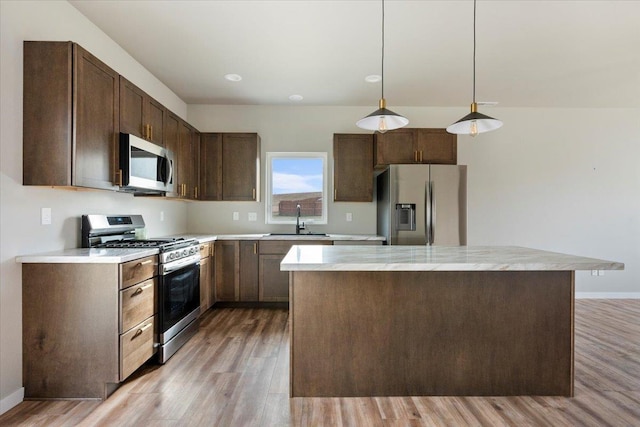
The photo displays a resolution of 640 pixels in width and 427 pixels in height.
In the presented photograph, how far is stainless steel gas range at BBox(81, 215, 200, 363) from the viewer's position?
2.55 meters

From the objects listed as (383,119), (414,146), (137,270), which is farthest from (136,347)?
(414,146)

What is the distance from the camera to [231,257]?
396cm

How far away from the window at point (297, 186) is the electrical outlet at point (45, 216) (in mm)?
2608

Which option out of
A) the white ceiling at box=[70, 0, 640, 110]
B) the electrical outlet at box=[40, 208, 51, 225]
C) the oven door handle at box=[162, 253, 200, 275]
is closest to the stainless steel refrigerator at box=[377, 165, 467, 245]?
the white ceiling at box=[70, 0, 640, 110]

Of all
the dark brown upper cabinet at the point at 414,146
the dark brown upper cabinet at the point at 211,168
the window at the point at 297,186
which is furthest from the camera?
the window at the point at 297,186

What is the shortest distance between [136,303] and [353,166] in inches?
115

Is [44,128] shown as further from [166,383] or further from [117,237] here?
[166,383]

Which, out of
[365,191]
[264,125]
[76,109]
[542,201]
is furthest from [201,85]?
[542,201]

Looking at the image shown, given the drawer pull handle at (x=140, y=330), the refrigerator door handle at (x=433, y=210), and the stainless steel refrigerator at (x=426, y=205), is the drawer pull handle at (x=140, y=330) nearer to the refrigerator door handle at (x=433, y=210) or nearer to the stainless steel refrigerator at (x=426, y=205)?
the stainless steel refrigerator at (x=426, y=205)

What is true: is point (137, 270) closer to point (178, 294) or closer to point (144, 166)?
point (178, 294)

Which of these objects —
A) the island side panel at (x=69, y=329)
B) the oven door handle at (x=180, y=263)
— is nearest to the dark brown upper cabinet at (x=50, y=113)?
the island side panel at (x=69, y=329)

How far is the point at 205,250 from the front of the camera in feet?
12.0

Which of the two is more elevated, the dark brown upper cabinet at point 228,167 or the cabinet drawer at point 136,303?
the dark brown upper cabinet at point 228,167

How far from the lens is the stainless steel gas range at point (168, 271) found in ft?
8.36
